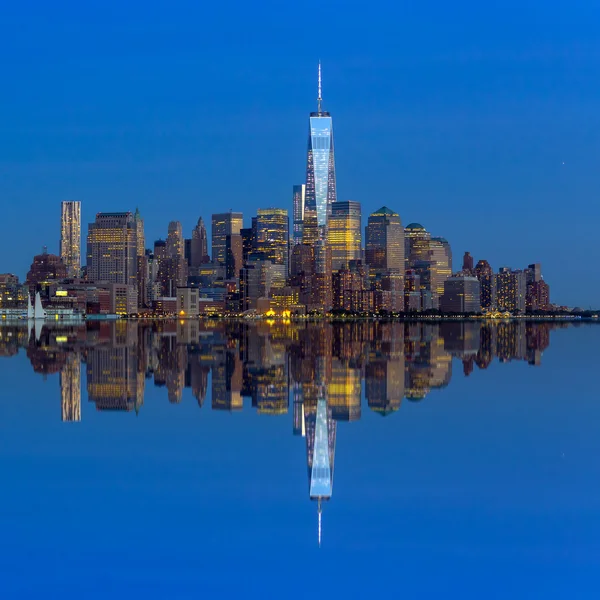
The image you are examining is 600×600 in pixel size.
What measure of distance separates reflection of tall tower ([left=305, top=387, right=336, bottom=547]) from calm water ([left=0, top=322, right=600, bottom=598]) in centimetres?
5

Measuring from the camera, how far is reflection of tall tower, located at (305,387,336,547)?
1541 cm

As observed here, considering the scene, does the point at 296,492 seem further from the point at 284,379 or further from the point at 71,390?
the point at 284,379

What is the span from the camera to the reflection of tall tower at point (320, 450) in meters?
15.4

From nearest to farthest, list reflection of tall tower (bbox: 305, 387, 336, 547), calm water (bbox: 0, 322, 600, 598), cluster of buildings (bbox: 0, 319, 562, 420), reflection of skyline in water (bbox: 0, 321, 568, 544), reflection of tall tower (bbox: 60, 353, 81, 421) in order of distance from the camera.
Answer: calm water (bbox: 0, 322, 600, 598) → reflection of tall tower (bbox: 305, 387, 336, 547) → reflection of skyline in water (bbox: 0, 321, 568, 544) → reflection of tall tower (bbox: 60, 353, 81, 421) → cluster of buildings (bbox: 0, 319, 562, 420)

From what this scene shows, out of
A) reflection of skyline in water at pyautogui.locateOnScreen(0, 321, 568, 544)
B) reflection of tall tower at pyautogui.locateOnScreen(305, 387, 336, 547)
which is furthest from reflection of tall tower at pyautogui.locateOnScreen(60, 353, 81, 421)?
reflection of tall tower at pyautogui.locateOnScreen(305, 387, 336, 547)

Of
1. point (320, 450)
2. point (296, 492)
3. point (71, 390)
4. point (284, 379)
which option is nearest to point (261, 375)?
point (284, 379)

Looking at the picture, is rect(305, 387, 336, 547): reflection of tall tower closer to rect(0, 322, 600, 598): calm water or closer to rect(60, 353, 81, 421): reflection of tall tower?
A: rect(0, 322, 600, 598): calm water

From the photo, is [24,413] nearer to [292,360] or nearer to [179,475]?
[179,475]

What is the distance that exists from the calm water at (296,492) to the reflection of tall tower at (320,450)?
5 cm

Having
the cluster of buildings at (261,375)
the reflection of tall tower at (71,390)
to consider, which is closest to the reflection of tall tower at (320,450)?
the cluster of buildings at (261,375)

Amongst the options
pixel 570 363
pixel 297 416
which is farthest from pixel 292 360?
pixel 297 416

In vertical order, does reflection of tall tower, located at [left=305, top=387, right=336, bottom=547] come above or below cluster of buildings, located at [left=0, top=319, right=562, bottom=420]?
below

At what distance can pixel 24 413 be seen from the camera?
24.9 meters

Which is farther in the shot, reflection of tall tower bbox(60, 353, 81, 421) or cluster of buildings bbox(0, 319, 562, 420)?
cluster of buildings bbox(0, 319, 562, 420)
